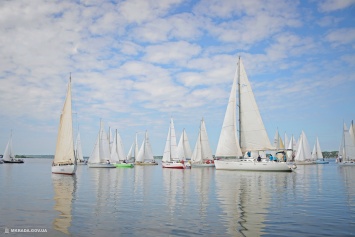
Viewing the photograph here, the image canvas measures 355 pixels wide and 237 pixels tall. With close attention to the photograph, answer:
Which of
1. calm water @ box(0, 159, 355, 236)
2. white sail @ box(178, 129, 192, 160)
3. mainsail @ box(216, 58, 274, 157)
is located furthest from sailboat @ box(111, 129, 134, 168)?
calm water @ box(0, 159, 355, 236)

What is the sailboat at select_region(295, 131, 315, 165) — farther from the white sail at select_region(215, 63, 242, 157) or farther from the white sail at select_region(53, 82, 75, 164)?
the white sail at select_region(53, 82, 75, 164)

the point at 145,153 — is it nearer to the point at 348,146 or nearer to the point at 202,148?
the point at 202,148

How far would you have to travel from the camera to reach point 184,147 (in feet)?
298

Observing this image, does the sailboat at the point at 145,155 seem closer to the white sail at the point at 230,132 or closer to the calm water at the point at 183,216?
the white sail at the point at 230,132

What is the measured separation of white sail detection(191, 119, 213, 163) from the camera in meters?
84.7

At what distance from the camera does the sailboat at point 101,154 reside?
80125mm

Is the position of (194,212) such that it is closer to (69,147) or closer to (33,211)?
(33,211)

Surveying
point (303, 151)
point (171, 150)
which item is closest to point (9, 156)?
point (171, 150)

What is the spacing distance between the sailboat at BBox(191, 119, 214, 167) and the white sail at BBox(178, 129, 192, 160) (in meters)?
4.20

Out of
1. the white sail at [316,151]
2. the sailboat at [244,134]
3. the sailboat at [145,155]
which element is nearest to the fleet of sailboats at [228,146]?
the sailboat at [244,134]

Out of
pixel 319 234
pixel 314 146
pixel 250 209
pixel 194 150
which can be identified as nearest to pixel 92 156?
pixel 194 150

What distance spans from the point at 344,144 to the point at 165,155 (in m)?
51.5

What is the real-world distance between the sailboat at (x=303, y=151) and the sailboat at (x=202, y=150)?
37.1 m

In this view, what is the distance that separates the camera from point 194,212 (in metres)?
15.7
